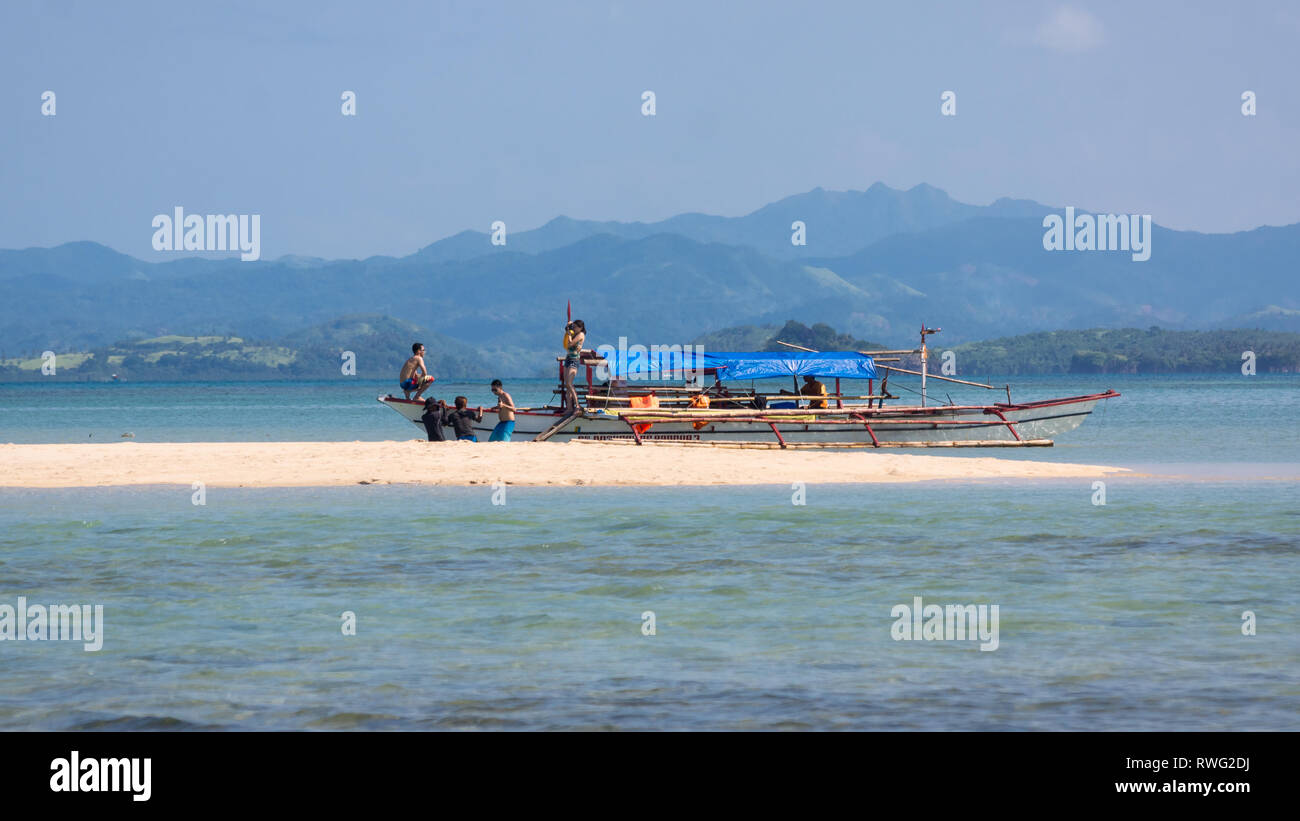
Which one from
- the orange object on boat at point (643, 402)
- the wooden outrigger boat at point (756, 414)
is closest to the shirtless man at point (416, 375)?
the wooden outrigger boat at point (756, 414)

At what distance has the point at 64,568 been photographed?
58.3 feet

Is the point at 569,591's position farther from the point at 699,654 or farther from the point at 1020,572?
the point at 1020,572

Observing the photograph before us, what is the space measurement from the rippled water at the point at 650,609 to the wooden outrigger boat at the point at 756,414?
12206 mm

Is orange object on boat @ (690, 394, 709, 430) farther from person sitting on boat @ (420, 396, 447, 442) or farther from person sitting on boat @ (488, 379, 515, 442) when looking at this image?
person sitting on boat @ (420, 396, 447, 442)

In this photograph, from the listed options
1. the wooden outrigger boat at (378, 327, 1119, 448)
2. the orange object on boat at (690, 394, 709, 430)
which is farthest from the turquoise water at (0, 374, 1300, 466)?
the orange object on boat at (690, 394, 709, 430)

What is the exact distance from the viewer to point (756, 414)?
128ft

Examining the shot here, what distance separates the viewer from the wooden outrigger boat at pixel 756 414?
125ft

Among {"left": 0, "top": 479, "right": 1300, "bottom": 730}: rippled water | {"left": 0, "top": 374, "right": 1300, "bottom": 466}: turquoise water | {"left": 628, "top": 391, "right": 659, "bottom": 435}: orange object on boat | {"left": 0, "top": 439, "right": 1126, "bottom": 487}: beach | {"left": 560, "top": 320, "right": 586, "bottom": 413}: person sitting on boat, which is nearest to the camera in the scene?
{"left": 0, "top": 479, "right": 1300, "bottom": 730}: rippled water

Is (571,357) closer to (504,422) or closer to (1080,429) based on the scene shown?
(504,422)

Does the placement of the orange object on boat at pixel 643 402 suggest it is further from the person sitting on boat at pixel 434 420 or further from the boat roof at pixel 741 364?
the person sitting on boat at pixel 434 420

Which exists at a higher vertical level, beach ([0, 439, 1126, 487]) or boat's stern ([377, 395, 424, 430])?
boat's stern ([377, 395, 424, 430])

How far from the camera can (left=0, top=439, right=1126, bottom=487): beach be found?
96.7 ft

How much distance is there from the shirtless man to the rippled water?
33.5 ft
